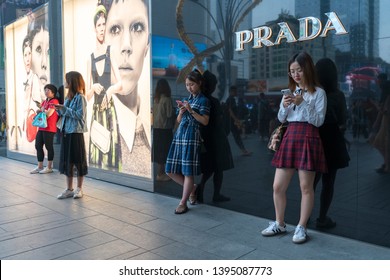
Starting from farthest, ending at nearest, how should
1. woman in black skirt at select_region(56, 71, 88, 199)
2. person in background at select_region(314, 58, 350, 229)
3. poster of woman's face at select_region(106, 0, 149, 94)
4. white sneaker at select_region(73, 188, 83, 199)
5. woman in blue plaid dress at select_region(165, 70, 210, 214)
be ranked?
poster of woman's face at select_region(106, 0, 149, 94)
white sneaker at select_region(73, 188, 83, 199)
woman in black skirt at select_region(56, 71, 88, 199)
woman in blue plaid dress at select_region(165, 70, 210, 214)
person in background at select_region(314, 58, 350, 229)

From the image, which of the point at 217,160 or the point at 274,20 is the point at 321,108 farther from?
the point at 217,160

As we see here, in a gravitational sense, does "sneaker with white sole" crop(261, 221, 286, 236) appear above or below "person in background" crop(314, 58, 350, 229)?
below

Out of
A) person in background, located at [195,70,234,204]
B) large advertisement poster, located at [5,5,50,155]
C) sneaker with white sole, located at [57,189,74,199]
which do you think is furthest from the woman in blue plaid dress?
large advertisement poster, located at [5,5,50,155]

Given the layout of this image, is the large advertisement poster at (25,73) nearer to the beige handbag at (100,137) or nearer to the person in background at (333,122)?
the beige handbag at (100,137)

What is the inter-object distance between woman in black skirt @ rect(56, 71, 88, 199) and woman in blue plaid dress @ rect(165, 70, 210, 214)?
1538 mm

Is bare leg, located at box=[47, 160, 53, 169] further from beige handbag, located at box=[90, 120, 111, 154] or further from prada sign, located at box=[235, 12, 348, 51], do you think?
prada sign, located at box=[235, 12, 348, 51]

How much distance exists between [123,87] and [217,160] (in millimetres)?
2455

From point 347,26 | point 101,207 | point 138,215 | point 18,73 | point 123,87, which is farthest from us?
point 18,73

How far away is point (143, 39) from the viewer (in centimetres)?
609

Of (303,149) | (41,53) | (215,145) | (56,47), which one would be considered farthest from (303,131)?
(41,53)

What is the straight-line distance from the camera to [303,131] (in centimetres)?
362

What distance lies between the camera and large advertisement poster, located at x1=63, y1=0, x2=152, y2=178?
618cm

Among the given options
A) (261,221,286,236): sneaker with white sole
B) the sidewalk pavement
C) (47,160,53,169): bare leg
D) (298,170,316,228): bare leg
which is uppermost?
(298,170,316,228): bare leg
